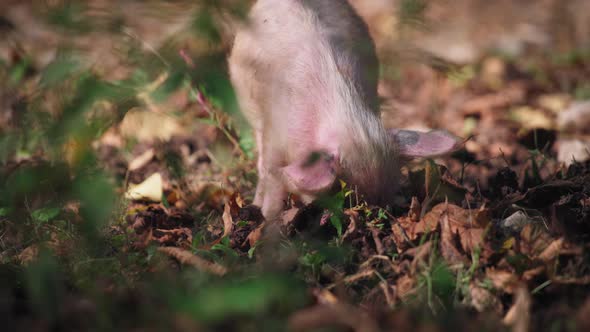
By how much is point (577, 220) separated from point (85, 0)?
6.60ft

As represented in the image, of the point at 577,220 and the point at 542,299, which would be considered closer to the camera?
the point at 542,299

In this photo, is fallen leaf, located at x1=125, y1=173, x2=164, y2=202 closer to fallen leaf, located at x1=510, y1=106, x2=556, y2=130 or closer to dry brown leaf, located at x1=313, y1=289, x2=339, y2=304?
dry brown leaf, located at x1=313, y1=289, x2=339, y2=304

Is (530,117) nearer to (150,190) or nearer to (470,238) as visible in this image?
(470,238)

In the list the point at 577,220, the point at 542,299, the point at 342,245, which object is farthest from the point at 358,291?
the point at 577,220

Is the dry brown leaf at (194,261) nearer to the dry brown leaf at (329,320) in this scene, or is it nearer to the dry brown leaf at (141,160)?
the dry brown leaf at (329,320)

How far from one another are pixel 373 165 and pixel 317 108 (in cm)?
42

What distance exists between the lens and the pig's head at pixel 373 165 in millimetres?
2582

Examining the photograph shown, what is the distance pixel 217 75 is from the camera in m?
1.56

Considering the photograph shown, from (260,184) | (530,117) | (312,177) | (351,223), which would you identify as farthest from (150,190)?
(530,117)

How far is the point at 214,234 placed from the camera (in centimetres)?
279

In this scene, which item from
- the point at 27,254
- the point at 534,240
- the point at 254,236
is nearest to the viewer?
the point at 534,240

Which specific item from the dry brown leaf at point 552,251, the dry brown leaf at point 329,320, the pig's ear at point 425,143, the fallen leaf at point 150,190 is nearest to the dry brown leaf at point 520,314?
the dry brown leaf at point 552,251

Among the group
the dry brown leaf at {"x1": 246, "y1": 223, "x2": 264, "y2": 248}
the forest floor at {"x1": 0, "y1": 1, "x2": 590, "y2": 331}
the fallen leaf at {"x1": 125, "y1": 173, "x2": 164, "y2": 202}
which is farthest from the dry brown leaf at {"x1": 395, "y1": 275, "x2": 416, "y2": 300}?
the fallen leaf at {"x1": 125, "y1": 173, "x2": 164, "y2": 202}

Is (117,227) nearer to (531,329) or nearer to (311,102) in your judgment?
(311,102)
